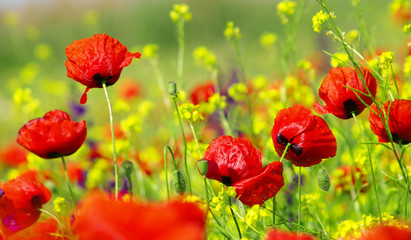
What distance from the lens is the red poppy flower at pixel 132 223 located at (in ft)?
1.70

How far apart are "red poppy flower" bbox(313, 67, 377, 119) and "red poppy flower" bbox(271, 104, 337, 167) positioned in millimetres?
61

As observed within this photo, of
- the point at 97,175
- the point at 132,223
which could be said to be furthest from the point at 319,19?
the point at 97,175

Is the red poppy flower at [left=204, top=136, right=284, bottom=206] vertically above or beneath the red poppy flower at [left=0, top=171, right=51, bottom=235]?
above

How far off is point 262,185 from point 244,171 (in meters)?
0.04

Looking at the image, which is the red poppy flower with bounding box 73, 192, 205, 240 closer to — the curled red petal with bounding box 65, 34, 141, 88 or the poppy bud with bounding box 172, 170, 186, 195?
the poppy bud with bounding box 172, 170, 186, 195

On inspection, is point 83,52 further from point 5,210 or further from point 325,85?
point 325,85

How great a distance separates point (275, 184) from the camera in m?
0.91

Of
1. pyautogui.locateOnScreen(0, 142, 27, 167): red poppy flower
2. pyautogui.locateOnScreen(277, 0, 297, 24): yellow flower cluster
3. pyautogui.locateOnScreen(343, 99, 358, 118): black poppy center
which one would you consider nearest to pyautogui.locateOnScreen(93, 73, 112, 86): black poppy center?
pyautogui.locateOnScreen(343, 99, 358, 118): black poppy center

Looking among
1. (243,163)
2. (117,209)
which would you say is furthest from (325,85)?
(117,209)

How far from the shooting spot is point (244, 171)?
921 mm

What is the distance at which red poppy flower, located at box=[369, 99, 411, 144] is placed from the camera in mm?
897

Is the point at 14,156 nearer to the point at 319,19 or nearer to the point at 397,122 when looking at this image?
the point at 319,19

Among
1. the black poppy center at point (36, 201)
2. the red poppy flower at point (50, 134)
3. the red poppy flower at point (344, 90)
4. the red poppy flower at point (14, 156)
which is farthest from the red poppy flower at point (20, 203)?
the red poppy flower at point (14, 156)

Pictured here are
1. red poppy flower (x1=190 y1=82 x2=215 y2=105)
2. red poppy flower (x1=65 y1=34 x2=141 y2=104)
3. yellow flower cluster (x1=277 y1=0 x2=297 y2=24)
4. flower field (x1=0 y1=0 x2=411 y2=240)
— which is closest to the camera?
flower field (x1=0 y1=0 x2=411 y2=240)
